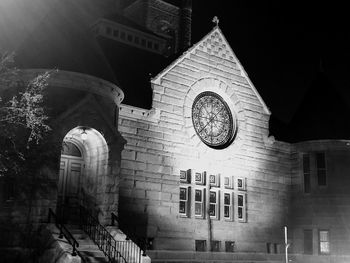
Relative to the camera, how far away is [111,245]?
17469 mm

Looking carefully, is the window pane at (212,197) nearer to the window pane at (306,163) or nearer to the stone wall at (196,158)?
the stone wall at (196,158)

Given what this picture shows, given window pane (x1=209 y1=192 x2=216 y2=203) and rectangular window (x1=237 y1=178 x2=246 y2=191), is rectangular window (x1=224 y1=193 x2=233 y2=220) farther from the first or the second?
rectangular window (x1=237 y1=178 x2=246 y2=191)

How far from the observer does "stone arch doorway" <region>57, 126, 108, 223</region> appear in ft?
67.3

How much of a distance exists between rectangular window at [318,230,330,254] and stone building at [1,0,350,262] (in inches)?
2.3

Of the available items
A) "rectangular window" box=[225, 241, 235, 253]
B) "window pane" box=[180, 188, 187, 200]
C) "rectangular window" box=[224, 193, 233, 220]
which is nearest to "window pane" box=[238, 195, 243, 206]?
"rectangular window" box=[224, 193, 233, 220]

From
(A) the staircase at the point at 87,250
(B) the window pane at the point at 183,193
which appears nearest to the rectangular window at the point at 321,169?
(B) the window pane at the point at 183,193

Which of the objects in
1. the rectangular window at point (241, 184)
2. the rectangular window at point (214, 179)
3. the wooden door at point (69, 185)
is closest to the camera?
the wooden door at point (69, 185)

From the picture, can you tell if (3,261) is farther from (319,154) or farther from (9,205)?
(319,154)

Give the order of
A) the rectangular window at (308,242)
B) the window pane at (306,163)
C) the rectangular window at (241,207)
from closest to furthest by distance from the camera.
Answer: the rectangular window at (241,207) → the rectangular window at (308,242) → the window pane at (306,163)

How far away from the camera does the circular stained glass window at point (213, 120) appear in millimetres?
26797

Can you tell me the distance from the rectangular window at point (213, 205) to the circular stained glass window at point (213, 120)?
2594 millimetres

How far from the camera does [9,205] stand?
18.2 metres

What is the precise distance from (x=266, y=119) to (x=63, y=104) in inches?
566

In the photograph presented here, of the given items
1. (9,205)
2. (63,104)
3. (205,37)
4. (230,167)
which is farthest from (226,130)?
(9,205)
